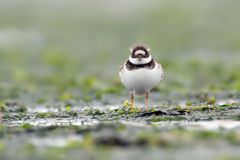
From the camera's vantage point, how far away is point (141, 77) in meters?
16.4

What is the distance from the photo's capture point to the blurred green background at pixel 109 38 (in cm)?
3362

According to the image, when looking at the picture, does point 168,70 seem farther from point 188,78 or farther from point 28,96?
point 28,96

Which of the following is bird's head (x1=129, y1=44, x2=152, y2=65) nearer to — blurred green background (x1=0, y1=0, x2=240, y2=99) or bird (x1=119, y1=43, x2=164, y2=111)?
bird (x1=119, y1=43, x2=164, y2=111)

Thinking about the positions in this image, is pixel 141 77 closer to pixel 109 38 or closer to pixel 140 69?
pixel 140 69

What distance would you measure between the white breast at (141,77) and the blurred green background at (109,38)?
44.9ft

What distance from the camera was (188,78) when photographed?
31.1 meters

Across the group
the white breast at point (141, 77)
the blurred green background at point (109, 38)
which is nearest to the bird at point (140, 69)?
the white breast at point (141, 77)

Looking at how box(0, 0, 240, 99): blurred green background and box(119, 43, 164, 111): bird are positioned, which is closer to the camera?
box(119, 43, 164, 111): bird

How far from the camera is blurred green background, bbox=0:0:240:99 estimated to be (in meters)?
33.6

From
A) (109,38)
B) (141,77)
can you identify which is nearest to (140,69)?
(141,77)

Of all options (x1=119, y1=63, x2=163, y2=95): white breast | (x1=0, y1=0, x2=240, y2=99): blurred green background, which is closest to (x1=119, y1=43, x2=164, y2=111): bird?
(x1=119, y1=63, x2=163, y2=95): white breast

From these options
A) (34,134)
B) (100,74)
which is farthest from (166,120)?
(100,74)

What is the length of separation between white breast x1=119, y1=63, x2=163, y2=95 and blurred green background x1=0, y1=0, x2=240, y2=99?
44.9 ft

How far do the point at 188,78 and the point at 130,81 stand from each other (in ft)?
48.1
